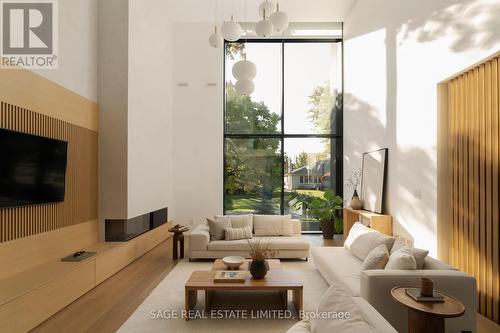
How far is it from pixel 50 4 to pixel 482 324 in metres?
5.86

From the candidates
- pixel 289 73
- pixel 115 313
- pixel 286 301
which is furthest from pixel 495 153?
pixel 289 73

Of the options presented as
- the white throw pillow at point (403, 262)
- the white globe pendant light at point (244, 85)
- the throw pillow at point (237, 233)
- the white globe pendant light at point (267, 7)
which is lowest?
the throw pillow at point (237, 233)

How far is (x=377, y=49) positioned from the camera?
5.95 meters

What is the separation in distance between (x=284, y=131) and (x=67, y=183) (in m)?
5.15

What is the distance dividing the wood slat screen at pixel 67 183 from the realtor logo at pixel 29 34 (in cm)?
58

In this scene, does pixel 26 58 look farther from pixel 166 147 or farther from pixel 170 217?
pixel 170 217

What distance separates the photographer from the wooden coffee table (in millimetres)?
3189

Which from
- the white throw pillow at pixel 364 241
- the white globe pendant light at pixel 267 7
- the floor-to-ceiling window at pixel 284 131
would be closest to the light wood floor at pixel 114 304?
the white throw pillow at pixel 364 241

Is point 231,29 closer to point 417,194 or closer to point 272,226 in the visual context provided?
point 417,194

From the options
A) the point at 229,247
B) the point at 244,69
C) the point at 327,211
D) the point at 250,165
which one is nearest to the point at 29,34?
the point at 244,69

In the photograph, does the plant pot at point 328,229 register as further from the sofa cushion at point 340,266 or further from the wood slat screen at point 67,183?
the wood slat screen at point 67,183

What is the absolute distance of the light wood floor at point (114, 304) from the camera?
2975 millimetres

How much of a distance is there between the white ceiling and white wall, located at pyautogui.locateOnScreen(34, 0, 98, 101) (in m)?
2.74

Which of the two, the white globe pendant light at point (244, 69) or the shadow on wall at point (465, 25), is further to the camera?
the white globe pendant light at point (244, 69)
